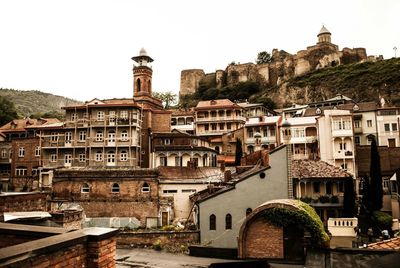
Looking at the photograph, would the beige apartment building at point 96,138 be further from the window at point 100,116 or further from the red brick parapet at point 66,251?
the red brick parapet at point 66,251

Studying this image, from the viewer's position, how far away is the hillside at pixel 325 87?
225 feet

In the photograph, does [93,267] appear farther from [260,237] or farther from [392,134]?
[392,134]

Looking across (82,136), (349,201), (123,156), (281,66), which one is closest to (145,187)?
(123,156)

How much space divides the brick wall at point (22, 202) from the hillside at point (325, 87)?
→ 212ft

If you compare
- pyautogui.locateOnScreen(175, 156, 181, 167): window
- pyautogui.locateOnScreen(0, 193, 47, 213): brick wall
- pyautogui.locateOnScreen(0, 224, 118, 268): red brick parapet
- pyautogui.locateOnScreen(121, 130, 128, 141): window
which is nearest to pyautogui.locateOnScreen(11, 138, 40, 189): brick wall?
pyautogui.locateOnScreen(121, 130, 128, 141): window

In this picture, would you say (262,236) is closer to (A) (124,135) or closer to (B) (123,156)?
(B) (123,156)

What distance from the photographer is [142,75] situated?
177 ft

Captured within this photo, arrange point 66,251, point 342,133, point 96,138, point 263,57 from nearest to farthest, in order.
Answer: point 66,251 → point 342,133 → point 96,138 → point 263,57

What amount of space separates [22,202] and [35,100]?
136 meters

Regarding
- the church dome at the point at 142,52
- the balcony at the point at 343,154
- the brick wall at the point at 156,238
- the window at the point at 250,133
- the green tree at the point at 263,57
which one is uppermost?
the green tree at the point at 263,57

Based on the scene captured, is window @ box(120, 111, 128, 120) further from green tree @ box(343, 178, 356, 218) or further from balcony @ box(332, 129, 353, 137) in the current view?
green tree @ box(343, 178, 356, 218)

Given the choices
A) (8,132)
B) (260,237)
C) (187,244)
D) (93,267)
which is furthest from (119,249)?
(8,132)

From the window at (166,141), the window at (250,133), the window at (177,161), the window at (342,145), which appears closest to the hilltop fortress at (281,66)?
the window at (250,133)

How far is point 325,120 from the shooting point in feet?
143
